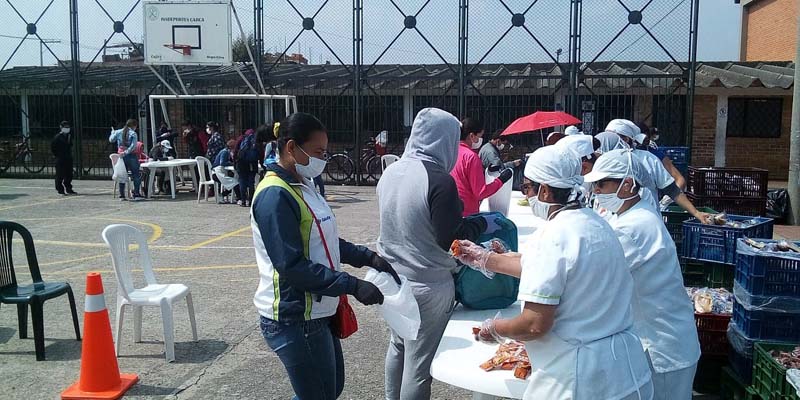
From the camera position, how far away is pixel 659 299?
315 centimetres

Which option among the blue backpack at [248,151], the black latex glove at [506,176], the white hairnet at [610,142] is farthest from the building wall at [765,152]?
the black latex glove at [506,176]

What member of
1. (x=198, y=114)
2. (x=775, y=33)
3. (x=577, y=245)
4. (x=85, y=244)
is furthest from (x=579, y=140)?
(x=775, y=33)

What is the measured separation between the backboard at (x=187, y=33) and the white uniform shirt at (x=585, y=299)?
15.1 m

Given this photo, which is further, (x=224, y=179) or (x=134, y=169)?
(x=134, y=169)

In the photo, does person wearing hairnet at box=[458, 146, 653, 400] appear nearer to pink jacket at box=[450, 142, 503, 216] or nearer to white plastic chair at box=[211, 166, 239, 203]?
pink jacket at box=[450, 142, 503, 216]

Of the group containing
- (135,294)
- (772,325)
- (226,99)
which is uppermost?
(226,99)

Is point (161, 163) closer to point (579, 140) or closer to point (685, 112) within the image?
point (579, 140)

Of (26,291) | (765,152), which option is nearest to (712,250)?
(26,291)

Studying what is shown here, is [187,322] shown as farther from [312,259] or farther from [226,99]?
[226,99]

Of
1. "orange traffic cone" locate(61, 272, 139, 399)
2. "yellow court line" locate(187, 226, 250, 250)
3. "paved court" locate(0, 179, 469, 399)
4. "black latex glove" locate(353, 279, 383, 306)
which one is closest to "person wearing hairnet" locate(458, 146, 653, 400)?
"black latex glove" locate(353, 279, 383, 306)

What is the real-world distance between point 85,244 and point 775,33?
79.0 ft

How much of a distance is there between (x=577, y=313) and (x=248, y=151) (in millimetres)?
11860

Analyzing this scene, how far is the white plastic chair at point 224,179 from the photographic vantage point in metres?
13.8

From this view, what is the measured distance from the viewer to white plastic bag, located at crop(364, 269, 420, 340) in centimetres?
314
